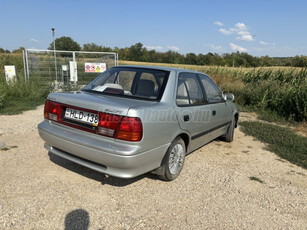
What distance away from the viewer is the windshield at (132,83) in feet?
11.3

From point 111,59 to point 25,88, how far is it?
19.7 ft

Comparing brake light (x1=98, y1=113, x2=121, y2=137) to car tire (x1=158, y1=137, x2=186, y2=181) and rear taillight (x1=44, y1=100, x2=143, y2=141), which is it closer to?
rear taillight (x1=44, y1=100, x2=143, y2=141)

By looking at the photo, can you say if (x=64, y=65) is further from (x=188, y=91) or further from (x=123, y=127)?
(x=123, y=127)

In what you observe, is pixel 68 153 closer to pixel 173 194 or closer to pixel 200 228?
pixel 173 194

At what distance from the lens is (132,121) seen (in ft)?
8.94

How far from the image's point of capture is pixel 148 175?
12.4 ft

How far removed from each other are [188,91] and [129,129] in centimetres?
152

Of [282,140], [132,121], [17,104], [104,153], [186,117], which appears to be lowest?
[282,140]

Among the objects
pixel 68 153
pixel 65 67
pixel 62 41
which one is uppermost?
pixel 62 41

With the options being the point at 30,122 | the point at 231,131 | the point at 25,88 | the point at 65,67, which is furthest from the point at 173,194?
the point at 65,67

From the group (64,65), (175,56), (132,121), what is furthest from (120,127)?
(175,56)

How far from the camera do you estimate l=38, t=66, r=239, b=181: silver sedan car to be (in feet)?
9.12

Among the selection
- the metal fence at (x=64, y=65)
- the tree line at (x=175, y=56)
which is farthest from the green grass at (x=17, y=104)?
the tree line at (x=175, y=56)

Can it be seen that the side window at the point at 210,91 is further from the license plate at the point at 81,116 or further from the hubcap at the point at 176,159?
the license plate at the point at 81,116
